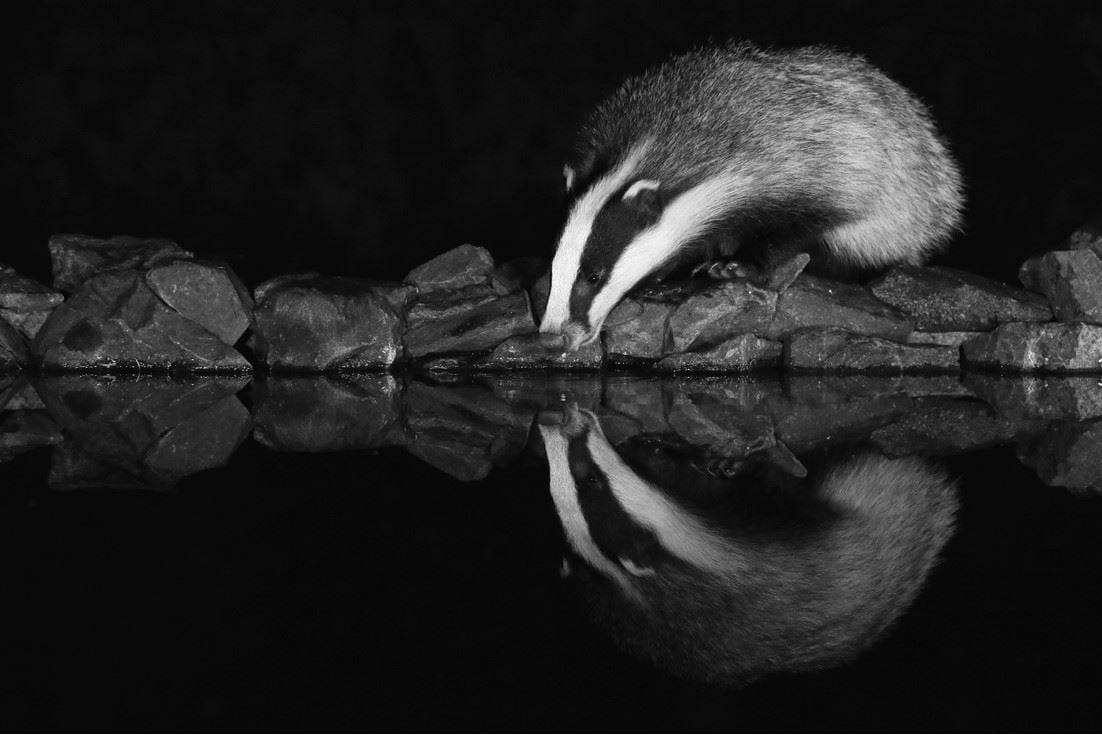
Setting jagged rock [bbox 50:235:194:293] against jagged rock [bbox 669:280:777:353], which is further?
jagged rock [bbox 50:235:194:293]

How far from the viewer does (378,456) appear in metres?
2.01

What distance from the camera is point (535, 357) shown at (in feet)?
9.87

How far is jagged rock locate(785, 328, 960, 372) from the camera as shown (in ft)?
9.71

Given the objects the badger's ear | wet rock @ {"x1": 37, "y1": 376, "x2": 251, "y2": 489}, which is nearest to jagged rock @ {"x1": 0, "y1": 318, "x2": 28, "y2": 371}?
wet rock @ {"x1": 37, "y1": 376, "x2": 251, "y2": 489}

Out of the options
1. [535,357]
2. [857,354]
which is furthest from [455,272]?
[857,354]

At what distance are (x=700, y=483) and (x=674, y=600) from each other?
480 mm

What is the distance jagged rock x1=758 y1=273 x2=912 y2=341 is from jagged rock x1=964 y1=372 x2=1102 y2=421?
0.21 m

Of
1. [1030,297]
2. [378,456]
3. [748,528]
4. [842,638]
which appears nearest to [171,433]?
[378,456]

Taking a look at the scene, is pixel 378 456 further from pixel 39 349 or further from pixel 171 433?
pixel 39 349

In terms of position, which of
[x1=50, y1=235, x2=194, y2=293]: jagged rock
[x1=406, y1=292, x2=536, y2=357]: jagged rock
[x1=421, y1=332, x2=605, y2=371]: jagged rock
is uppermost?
[x1=50, y1=235, x2=194, y2=293]: jagged rock

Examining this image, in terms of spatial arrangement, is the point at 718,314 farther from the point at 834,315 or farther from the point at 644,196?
the point at 644,196

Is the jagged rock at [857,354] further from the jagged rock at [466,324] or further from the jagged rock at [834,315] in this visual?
the jagged rock at [466,324]

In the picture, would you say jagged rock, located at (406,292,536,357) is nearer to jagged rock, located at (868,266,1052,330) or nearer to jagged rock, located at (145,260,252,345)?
jagged rock, located at (145,260,252,345)

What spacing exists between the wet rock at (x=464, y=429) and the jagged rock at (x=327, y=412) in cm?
5
